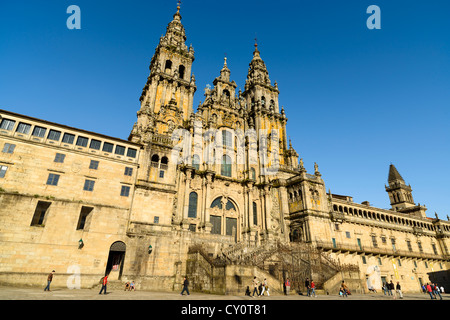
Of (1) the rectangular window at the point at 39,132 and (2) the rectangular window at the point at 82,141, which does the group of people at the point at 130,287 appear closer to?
(2) the rectangular window at the point at 82,141

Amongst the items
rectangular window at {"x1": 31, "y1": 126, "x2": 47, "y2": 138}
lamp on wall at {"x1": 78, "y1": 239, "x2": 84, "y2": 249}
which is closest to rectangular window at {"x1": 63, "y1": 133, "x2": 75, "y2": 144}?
rectangular window at {"x1": 31, "y1": 126, "x2": 47, "y2": 138}

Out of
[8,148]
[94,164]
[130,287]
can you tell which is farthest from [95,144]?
[130,287]

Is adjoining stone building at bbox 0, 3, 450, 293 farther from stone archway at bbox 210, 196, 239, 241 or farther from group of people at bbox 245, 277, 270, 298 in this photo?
group of people at bbox 245, 277, 270, 298

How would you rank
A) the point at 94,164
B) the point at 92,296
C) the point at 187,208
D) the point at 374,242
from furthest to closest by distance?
the point at 374,242 < the point at 187,208 < the point at 94,164 < the point at 92,296

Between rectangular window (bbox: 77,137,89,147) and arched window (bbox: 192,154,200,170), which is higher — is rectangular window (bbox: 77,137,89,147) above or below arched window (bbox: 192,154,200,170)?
below

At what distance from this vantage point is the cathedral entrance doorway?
26.0 metres

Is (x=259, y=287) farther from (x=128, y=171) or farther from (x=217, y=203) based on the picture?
(x=128, y=171)

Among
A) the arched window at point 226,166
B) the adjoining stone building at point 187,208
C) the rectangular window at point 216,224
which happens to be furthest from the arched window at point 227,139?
the rectangular window at point 216,224

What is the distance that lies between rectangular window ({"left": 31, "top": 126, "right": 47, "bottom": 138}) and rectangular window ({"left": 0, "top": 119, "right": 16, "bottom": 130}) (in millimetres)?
1834

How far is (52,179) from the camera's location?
83.5 feet

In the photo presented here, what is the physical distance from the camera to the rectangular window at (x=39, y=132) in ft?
85.7

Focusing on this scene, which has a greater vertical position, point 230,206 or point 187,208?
point 230,206

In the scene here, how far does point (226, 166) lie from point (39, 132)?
2563 centimetres

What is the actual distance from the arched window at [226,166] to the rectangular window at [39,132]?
79.4 ft
